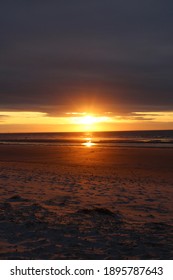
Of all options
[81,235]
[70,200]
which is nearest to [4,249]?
[81,235]

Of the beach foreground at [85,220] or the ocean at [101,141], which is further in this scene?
the ocean at [101,141]

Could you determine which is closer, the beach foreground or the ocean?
the beach foreground

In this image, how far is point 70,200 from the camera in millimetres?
12117

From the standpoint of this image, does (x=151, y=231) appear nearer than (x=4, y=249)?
No

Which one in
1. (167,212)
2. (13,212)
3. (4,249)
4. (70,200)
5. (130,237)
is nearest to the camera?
(4,249)

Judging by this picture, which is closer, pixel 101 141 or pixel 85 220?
pixel 85 220

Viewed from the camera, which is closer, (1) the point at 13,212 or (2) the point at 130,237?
(2) the point at 130,237

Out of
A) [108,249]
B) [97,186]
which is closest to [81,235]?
[108,249]

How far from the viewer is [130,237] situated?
27.0 ft

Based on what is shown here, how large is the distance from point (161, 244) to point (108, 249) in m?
1.17
